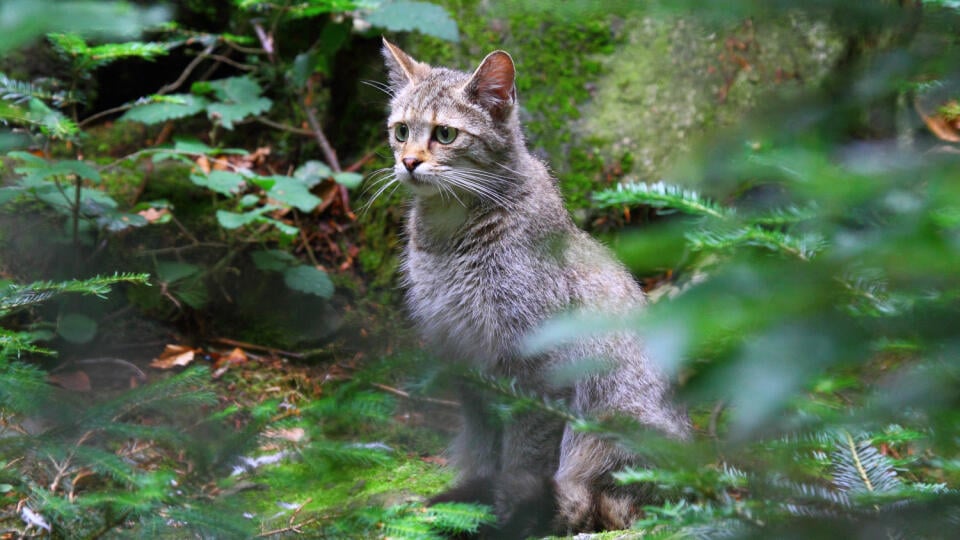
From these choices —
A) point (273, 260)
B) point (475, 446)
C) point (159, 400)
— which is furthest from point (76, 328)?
point (159, 400)

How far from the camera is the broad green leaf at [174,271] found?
479 cm

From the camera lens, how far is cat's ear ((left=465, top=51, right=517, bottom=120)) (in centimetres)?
361

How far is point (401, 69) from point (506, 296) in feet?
4.28

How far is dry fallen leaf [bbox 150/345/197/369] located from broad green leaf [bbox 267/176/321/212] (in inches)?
40.8

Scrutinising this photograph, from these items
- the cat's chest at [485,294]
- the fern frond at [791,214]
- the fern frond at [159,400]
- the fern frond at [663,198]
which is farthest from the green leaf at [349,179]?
the fern frond at [791,214]

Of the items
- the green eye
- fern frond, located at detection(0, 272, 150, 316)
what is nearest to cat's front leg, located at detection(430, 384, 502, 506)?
the green eye

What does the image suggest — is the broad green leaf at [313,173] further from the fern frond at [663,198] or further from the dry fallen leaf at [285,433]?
the fern frond at [663,198]

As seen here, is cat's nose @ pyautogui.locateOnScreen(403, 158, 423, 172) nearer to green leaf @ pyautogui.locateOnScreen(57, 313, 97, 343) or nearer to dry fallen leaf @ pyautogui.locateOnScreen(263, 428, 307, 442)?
dry fallen leaf @ pyautogui.locateOnScreen(263, 428, 307, 442)

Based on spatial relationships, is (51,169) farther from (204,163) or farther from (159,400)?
(159,400)

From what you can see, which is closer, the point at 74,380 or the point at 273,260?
the point at 74,380

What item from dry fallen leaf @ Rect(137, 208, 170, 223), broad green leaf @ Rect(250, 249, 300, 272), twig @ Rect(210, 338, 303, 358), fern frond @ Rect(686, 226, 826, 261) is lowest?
twig @ Rect(210, 338, 303, 358)

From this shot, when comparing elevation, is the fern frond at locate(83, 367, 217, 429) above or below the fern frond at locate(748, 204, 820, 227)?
below

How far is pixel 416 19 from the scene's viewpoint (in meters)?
4.84

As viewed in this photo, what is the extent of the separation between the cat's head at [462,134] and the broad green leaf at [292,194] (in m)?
1.20
